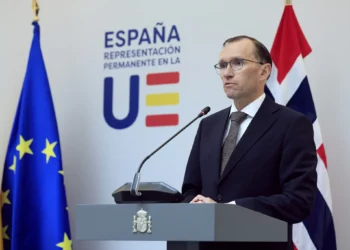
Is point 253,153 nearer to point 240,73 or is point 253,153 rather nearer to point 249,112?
point 249,112

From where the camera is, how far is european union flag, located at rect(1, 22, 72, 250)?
4586 millimetres

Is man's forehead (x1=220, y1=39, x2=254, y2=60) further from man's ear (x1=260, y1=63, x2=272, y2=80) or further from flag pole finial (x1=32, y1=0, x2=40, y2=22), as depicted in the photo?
flag pole finial (x1=32, y1=0, x2=40, y2=22)

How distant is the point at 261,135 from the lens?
2.79 metres

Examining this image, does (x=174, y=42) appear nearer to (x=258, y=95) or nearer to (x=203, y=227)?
(x=258, y=95)

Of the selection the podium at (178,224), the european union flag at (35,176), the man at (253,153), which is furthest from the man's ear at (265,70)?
the european union flag at (35,176)

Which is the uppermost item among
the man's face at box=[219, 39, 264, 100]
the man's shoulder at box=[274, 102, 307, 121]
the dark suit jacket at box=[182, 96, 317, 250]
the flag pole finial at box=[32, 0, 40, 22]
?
the flag pole finial at box=[32, 0, 40, 22]

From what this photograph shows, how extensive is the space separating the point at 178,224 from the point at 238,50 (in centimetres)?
97

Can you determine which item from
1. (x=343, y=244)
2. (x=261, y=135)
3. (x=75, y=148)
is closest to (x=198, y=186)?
(x=261, y=135)

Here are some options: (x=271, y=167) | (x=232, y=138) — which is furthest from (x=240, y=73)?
(x=271, y=167)

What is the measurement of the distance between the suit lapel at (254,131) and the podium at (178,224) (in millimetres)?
452

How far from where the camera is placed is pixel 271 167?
8.99ft

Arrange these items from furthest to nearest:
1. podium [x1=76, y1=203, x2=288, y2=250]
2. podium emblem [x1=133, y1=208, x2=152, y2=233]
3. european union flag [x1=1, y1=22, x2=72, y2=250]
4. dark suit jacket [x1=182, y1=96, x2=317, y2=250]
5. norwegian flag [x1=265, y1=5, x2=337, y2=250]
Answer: european union flag [x1=1, y1=22, x2=72, y2=250], norwegian flag [x1=265, y1=5, x2=337, y2=250], dark suit jacket [x1=182, y1=96, x2=317, y2=250], podium emblem [x1=133, y1=208, x2=152, y2=233], podium [x1=76, y1=203, x2=288, y2=250]

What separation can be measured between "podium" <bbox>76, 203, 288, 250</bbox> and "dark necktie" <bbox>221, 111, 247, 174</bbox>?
527mm

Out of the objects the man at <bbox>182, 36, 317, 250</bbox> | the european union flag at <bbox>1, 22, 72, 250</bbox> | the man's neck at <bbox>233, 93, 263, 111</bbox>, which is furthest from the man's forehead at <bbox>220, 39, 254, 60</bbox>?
the european union flag at <bbox>1, 22, 72, 250</bbox>
